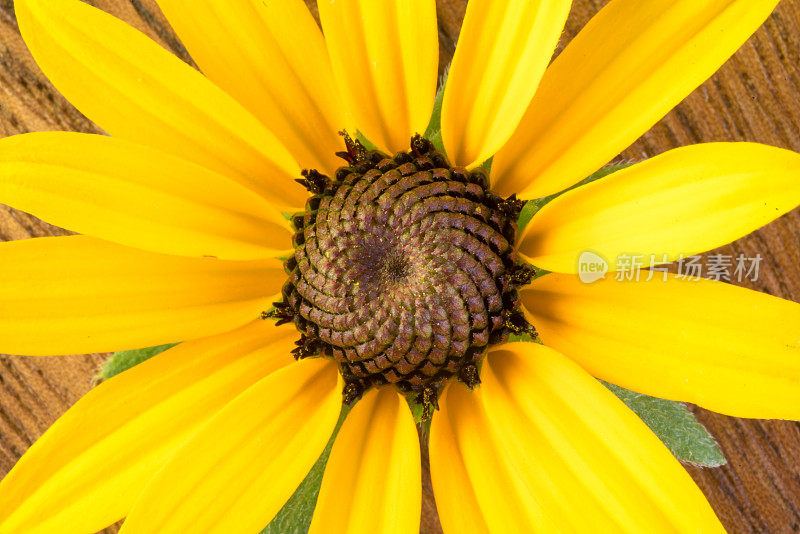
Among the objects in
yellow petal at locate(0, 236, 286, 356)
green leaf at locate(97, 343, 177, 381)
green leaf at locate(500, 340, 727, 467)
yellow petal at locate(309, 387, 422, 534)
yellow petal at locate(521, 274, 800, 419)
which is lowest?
green leaf at locate(500, 340, 727, 467)

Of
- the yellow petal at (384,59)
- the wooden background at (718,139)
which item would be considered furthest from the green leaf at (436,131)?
the wooden background at (718,139)

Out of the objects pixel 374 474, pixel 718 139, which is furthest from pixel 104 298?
pixel 718 139

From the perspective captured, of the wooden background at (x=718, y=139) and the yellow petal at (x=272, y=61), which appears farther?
the wooden background at (x=718, y=139)

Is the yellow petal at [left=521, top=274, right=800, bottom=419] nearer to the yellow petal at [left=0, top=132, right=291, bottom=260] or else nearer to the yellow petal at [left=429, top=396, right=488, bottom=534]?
the yellow petal at [left=429, top=396, right=488, bottom=534]

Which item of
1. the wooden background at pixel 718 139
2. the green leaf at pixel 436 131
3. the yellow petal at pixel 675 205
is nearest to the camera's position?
the yellow petal at pixel 675 205

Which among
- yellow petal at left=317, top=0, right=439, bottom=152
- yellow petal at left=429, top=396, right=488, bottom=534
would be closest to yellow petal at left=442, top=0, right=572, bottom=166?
yellow petal at left=317, top=0, right=439, bottom=152

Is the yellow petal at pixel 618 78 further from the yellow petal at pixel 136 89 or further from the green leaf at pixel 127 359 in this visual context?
the green leaf at pixel 127 359
